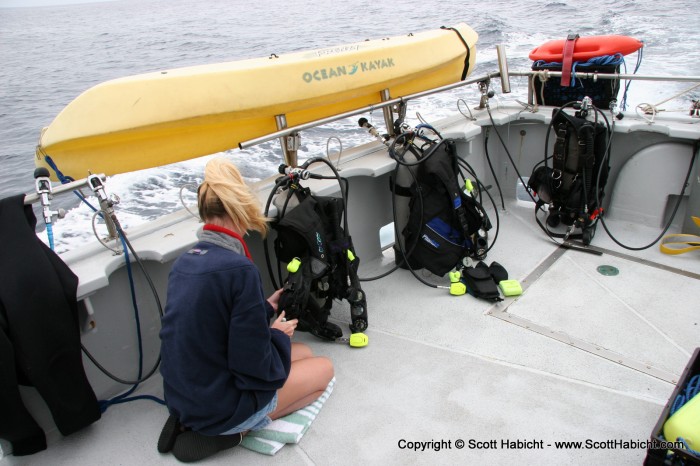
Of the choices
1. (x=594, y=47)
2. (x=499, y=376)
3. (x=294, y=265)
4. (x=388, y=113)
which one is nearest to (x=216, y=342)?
(x=294, y=265)

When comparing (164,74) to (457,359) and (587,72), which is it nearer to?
(457,359)

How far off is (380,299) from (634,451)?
1281mm

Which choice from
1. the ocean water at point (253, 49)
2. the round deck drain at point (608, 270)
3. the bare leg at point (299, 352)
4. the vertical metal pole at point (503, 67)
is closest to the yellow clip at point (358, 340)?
the bare leg at point (299, 352)

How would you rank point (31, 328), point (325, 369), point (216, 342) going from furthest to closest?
point (325, 369), point (31, 328), point (216, 342)

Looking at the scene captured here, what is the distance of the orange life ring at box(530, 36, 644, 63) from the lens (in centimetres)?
301

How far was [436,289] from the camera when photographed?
2613mm

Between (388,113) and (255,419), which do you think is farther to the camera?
(388,113)

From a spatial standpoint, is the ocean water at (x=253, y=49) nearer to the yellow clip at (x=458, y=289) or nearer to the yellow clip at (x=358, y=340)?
the yellow clip at (x=358, y=340)

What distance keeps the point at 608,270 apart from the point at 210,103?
2.16m

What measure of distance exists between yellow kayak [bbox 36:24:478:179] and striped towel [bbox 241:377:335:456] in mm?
1244

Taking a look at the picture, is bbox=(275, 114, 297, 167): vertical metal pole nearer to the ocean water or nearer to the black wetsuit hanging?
the ocean water

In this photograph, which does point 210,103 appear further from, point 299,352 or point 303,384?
point 303,384

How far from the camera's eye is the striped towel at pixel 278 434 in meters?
1.70

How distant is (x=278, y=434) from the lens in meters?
1.72
